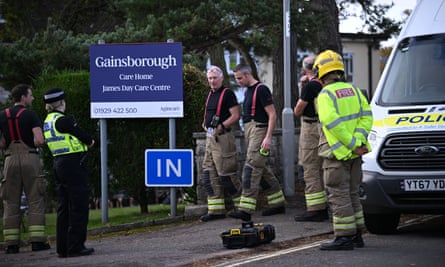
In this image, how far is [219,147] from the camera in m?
12.8

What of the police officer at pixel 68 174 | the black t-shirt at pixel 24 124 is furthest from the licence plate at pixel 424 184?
the black t-shirt at pixel 24 124

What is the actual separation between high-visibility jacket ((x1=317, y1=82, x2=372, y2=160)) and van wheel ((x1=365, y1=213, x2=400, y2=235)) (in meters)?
1.54

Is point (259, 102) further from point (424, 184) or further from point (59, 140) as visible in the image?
point (59, 140)

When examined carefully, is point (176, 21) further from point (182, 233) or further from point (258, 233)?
point (258, 233)

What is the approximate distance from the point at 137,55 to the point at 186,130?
4.71 feet

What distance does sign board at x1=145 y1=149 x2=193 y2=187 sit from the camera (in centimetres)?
1355

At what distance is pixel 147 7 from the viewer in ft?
67.8

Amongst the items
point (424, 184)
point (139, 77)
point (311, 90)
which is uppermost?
point (139, 77)

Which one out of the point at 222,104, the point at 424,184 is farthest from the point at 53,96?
the point at 424,184

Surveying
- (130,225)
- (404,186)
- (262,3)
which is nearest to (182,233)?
(130,225)

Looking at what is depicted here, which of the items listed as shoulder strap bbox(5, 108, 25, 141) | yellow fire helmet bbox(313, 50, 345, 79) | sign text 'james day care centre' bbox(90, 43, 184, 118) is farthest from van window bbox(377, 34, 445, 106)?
shoulder strap bbox(5, 108, 25, 141)

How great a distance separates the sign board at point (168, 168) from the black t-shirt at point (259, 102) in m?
1.33

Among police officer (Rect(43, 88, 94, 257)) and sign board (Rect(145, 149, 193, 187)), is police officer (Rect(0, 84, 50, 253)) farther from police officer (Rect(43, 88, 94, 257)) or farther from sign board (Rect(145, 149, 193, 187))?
sign board (Rect(145, 149, 193, 187))

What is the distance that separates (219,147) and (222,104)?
58 centimetres
